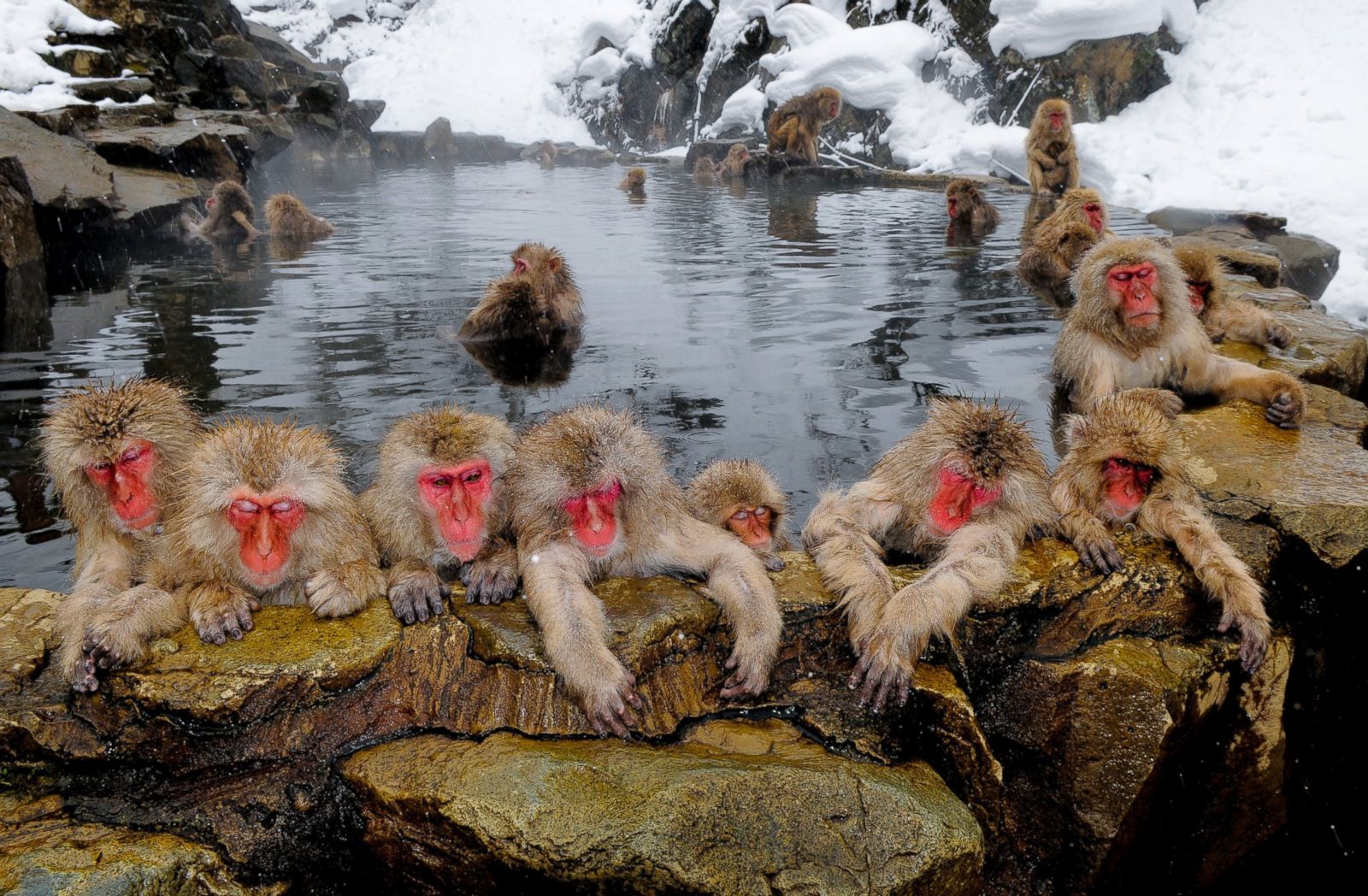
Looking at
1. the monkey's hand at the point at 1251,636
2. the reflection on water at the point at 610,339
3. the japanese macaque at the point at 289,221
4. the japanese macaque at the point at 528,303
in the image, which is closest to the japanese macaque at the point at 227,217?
the japanese macaque at the point at 289,221

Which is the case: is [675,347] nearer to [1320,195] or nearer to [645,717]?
[645,717]

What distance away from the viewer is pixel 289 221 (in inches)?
498

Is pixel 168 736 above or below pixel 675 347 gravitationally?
below

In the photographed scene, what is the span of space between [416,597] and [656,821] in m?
1.17

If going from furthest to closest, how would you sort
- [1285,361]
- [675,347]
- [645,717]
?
[675,347] → [1285,361] → [645,717]

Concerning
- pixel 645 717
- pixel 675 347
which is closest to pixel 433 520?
pixel 645 717

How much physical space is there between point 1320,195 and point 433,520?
1258 centimetres

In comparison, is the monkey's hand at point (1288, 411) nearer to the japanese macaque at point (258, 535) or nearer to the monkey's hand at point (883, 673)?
the monkey's hand at point (883, 673)

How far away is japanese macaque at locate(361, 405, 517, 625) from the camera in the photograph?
11.2 feet

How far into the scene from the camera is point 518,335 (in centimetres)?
783

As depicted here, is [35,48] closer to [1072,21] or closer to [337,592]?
[337,592]

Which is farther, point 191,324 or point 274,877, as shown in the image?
point 191,324

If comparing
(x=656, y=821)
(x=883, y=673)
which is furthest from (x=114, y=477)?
(x=883, y=673)

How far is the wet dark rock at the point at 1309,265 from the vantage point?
10234 mm
